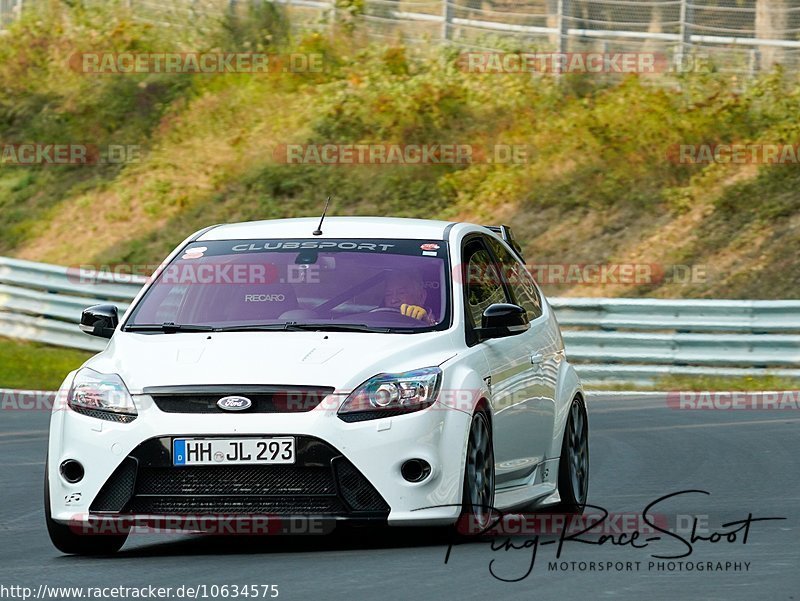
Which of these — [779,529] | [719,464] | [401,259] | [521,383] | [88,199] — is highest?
[401,259]

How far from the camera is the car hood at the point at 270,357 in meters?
7.66

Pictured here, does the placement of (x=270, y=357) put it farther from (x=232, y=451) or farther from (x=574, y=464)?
(x=574, y=464)

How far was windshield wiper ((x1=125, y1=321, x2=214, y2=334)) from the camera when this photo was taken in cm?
845

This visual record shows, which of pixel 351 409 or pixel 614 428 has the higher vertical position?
pixel 351 409

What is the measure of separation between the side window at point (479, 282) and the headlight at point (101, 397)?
1.73 meters

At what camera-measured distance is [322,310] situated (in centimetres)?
856

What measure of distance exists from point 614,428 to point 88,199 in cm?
1731

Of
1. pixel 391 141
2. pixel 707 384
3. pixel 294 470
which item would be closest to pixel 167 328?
pixel 294 470

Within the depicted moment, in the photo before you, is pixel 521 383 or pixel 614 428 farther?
pixel 614 428

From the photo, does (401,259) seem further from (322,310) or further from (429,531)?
(429,531)

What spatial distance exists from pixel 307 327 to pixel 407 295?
585 mm

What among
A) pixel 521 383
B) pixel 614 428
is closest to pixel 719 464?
pixel 614 428

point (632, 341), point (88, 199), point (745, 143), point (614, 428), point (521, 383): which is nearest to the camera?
point (521, 383)

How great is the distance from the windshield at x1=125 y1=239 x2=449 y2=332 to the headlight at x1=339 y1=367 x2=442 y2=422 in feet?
1.89
